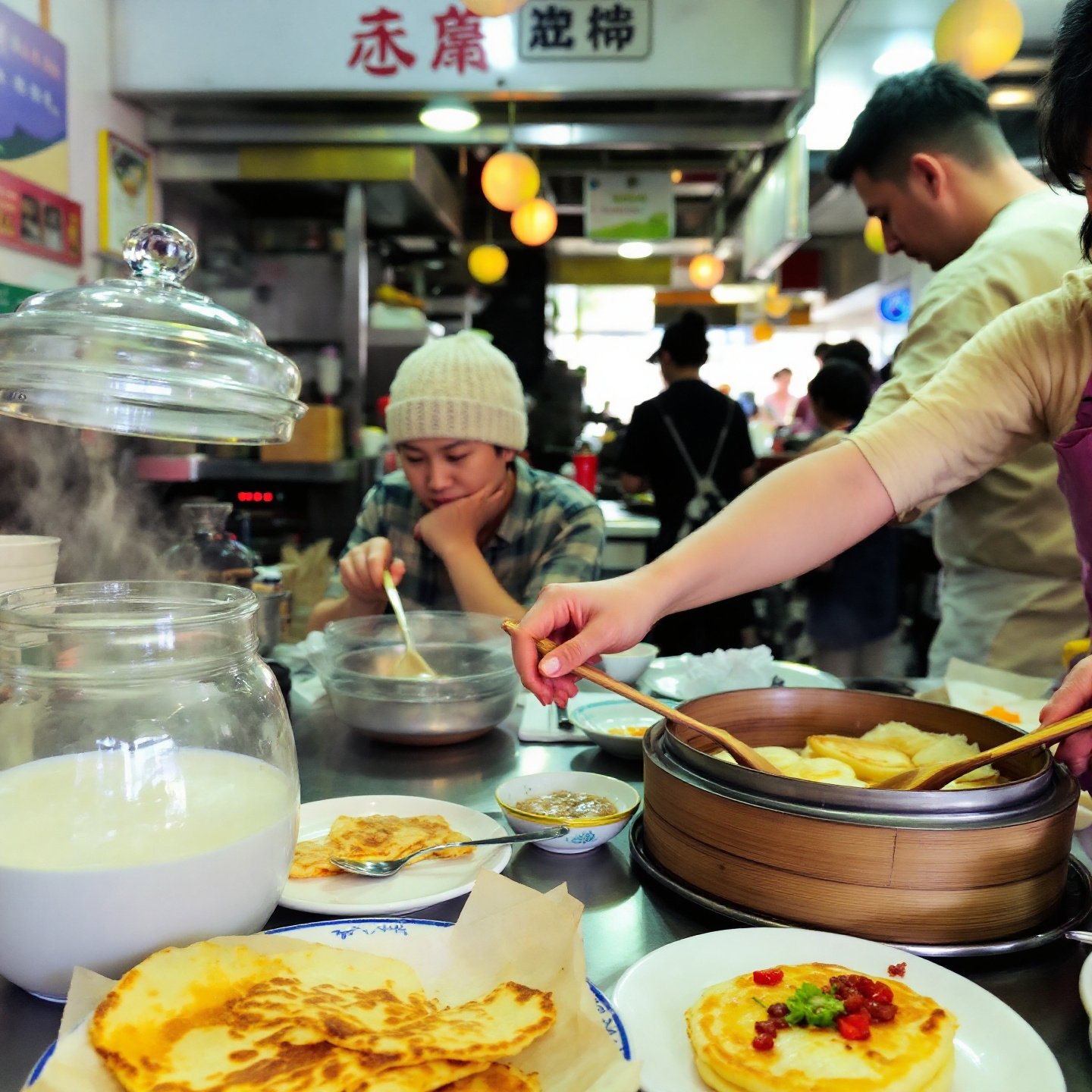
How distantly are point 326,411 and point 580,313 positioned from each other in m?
12.2

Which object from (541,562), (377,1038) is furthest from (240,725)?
(541,562)

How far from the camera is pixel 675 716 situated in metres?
1.14

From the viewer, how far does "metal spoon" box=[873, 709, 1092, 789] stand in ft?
3.38

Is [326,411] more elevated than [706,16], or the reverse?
[706,16]

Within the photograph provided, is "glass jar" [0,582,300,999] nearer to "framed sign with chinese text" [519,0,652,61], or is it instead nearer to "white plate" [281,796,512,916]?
"white plate" [281,796,512,916]

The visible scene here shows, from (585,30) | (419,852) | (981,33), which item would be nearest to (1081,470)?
(419,852)

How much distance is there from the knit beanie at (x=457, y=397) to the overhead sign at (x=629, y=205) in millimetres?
4164

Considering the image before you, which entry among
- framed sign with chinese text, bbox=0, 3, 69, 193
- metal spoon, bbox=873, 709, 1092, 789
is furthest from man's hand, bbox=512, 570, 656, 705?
framed sign with chinese text, bbox=0, 3, 69, 193

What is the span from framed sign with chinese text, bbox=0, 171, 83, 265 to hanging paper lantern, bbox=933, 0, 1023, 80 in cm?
387

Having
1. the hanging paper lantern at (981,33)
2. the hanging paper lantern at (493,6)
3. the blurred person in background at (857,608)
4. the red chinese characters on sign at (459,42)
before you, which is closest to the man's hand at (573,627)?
the hanging paper lantern at (493,6)

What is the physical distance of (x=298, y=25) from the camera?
15.3 ft

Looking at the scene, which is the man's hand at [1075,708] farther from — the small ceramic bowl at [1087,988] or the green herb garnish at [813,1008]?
the green herb garnish at [813,1008]

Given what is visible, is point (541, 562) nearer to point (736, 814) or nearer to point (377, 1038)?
point (736, 814)

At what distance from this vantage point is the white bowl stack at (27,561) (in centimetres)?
131
